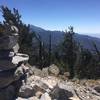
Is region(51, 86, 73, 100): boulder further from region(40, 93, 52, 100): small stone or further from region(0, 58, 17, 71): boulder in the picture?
region(0, 58, 17, 71): boulder

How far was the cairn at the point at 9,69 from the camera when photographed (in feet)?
54.8

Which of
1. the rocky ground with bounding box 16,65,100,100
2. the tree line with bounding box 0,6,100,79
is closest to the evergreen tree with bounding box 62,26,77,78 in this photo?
the tree line with bounding box 0,6,100,79

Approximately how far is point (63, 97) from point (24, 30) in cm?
3141

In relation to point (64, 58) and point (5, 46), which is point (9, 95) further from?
point (64, 58)

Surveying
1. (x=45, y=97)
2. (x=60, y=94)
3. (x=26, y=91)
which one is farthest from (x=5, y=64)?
(x=60, y=94)

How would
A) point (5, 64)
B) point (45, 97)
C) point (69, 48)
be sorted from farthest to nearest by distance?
point (69, 48) < point (5, 64) < point (45, 97)

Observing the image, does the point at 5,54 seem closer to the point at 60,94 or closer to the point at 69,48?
the point at 60,94

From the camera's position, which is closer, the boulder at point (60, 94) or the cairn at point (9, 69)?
the boulder at point (60, 94)

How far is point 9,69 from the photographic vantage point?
17.1 meters

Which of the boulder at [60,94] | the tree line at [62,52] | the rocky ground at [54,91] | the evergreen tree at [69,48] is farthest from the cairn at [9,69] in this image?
the evergreen tree at [69,48]

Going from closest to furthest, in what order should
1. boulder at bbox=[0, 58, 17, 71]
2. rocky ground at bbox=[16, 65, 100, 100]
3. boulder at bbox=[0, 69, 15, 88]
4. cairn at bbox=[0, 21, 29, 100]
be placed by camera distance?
rocky ground at bbox=[16, 65, 100, 100], boulder at bbox=[0, 69, 15, 88], cairn at bbox=[0, 21, 29, 100], boulder at bbox=[0, 58, 17, 71]

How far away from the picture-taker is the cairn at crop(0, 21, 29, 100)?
16.7 meters

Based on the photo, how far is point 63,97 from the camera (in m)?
16.2

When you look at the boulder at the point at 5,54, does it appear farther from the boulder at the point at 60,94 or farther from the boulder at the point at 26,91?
the boulder at the point at 60,94
